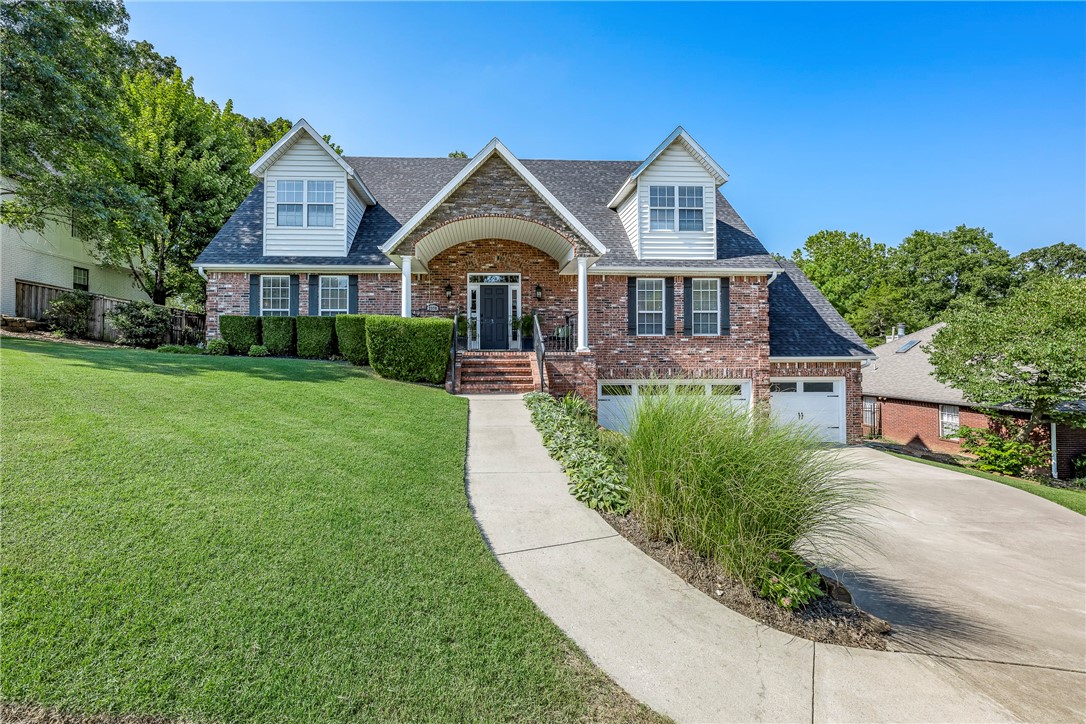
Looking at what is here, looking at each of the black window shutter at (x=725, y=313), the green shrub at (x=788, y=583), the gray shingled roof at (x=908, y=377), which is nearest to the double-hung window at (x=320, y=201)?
the black window shutter at (x=725, y=313)

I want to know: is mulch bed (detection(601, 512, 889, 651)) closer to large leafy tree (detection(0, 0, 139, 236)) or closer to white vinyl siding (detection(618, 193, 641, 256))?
white vinyl siding (detection(618, 193, 641, 256))

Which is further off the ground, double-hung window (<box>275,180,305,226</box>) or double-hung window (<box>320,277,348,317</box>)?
double-hung window (<box>275,180,305,226</box>)

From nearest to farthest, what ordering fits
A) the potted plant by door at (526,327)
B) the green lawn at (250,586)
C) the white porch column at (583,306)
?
the green lawn at (250,586)
the white porch column at (583,306)
the potted plant by door at (526,327)

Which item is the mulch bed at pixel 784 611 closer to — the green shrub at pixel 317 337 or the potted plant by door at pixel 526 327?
the potted plant by door at pixel 526 327

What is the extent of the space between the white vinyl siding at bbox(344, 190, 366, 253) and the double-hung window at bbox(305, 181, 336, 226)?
466 millimetres

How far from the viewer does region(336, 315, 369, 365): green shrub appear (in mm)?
11492

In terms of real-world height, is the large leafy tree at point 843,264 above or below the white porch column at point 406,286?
above

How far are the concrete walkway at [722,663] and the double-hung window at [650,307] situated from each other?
32.8ft

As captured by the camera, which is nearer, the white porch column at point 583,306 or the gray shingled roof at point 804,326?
the white porch column at point 583,306

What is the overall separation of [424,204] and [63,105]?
29.0 ft

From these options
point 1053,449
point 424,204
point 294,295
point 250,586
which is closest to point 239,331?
point 294,295

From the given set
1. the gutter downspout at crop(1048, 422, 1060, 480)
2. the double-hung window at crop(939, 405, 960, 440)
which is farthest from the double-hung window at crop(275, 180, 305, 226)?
the double-hung window at crop(939, 405, 960, 440)

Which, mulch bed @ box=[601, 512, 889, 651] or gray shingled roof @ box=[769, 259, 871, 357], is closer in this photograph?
mulch bed @ box=[601, 512, 889, 651]

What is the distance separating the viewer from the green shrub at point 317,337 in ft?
41.1
